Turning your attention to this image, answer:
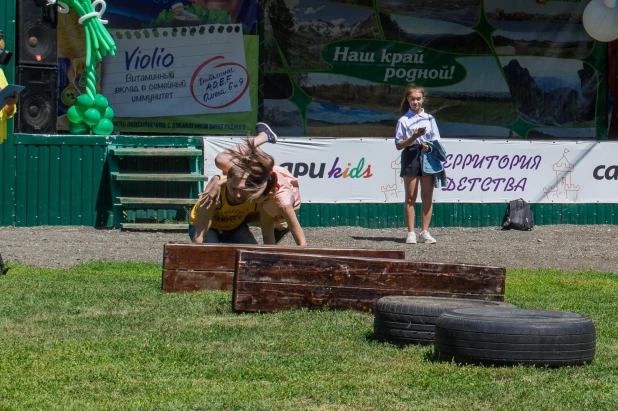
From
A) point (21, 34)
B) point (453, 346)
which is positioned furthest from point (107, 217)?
point (453, 346)

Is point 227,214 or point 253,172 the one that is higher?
point 253,172

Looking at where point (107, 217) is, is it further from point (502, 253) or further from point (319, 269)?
point (319, 269)

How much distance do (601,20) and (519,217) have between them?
3.52 meters

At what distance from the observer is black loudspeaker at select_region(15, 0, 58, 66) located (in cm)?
1288

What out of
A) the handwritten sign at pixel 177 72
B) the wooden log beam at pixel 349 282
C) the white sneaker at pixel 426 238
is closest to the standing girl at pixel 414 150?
the white sneaker at pixel 426 238

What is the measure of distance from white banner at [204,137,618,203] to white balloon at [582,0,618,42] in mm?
1949

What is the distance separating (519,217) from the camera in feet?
44.3

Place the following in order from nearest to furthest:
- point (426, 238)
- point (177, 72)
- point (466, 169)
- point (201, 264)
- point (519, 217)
Result: point (201, 264) → point (426, 238) → point (519, 217) → point (466, 169) → point (177, 72)

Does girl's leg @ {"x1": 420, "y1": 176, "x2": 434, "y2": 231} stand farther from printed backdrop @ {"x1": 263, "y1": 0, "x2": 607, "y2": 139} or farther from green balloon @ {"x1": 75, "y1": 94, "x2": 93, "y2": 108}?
printed backdrop @ {"x1": 263, "y1": 0, "x2": 607, "y2": 139}

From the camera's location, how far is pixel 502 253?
10.9 m

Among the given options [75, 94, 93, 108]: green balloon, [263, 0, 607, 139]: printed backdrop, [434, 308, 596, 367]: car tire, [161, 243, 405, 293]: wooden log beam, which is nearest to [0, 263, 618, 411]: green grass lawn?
[434, 308, 596, 367]: car tire

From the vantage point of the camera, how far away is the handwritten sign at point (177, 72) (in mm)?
15297

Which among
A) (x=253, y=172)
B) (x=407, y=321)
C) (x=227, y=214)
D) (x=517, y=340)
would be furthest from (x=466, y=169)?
(x=517, y=340)

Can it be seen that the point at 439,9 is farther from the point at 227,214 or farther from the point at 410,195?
the point at 227,214
